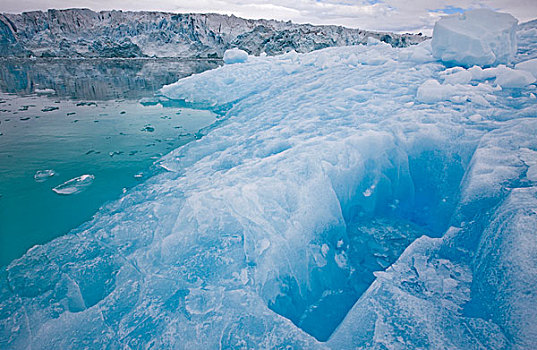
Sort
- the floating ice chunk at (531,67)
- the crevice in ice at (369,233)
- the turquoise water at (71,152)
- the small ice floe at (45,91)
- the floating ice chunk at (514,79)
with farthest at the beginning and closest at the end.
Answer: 1. the small ice floe at (45,91)
2. the floating ice chunk at (531,67)
3. the floating ice chunk at (514,79)
4. the turquoise water at (71,152)
5. the crevice in ice at (369,233)

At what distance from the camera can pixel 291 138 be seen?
3.21 m

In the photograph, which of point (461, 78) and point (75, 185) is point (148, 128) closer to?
point (75, 185)

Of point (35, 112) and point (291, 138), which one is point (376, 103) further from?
point (35, 112)

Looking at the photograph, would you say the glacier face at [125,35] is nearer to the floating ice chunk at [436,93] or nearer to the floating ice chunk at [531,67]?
the floating ice chunk at [531,67]

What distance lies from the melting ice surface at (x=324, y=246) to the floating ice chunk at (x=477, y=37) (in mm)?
1178

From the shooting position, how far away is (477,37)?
408 cm

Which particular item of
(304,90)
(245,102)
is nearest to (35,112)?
(245,102)

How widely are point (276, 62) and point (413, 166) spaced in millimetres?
8366

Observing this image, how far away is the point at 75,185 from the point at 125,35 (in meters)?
52.5

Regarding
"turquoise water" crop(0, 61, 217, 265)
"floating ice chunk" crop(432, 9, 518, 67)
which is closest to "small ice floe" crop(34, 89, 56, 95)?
"turquoise water" crop(0, 61, 217, 265)

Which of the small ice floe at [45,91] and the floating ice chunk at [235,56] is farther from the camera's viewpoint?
the floating ice chunk at [235,56]

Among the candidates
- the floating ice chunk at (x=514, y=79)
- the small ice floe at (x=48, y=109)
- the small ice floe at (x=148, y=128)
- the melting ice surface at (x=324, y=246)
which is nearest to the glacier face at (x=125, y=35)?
the small ice floe at (x=48, y=109)

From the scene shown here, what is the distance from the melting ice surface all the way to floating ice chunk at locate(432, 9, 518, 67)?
1178 mm

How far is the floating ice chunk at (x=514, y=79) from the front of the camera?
3.29m
